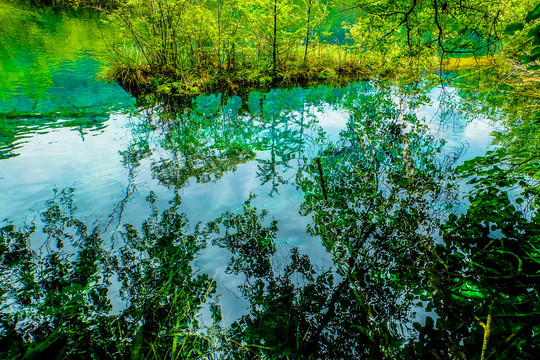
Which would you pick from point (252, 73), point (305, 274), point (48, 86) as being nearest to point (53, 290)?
point (305, 274)

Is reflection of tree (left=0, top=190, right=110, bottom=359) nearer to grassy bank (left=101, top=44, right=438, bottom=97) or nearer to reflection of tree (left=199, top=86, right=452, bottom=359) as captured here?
reflection of tree (left=199, top=86, right=452, bottom=359)

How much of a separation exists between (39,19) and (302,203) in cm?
2489

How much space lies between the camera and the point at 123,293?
1.85 meters

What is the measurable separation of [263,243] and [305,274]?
53 centimetres

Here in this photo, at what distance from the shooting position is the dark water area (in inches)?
60.4

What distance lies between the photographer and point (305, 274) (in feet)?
6.79

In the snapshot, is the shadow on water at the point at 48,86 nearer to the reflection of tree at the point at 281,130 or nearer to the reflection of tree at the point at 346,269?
the reflection of tree at the point at 281,130

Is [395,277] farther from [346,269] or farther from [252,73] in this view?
[252,73]

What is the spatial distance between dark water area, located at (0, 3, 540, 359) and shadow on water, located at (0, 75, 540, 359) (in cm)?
1

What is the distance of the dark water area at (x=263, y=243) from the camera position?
1533 millimetres

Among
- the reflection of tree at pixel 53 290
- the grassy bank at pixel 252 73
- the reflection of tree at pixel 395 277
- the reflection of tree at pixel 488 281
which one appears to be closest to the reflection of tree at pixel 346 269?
the reflection of tree at pixel 395 277

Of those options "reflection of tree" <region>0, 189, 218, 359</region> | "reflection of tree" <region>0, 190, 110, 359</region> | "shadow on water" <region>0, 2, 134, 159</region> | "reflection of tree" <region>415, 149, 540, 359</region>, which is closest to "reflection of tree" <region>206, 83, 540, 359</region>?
"reflection of tree" <region>415, 149, 540, 359</region>

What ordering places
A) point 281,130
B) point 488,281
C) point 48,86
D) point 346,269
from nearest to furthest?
1. point 488,281
2. point 346,269
3. point 281,130
4. point 48,86

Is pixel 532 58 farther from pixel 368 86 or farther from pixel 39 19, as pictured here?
pixel 39 19
